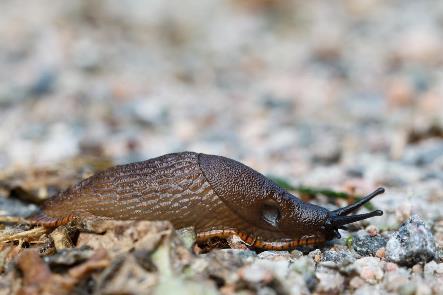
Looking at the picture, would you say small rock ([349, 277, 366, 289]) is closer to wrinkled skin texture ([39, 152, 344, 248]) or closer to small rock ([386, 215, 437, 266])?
small rock ([386, 215, 437, 266])

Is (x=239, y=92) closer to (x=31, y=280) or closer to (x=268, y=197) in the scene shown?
(x=268, y=197)

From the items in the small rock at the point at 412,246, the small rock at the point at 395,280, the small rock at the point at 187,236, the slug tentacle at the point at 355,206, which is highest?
the slug tentacle at the point at 355,206

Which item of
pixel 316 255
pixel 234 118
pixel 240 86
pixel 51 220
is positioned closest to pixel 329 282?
pixel 316 255

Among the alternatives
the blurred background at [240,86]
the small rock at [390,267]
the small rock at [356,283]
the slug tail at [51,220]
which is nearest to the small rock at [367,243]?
the small rock at [390,267]

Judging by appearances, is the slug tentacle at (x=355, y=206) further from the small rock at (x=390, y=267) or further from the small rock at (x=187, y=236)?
the small rock at (x=187, y=236)

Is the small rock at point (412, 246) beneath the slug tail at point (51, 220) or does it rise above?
beneath

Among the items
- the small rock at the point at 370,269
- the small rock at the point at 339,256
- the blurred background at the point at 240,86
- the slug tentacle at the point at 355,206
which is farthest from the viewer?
the blurred background at the point at 240,86

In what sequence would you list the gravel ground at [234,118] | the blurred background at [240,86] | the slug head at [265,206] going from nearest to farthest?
the gravel ground at [234,118]
the slug head at [265,206]
the blurred background at [240,86]

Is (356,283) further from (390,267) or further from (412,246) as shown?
(412,246)

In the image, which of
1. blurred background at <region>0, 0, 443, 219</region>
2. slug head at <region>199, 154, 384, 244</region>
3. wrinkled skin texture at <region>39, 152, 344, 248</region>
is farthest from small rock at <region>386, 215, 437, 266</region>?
blurred background at <region>0, 0, 443, 219</region>
